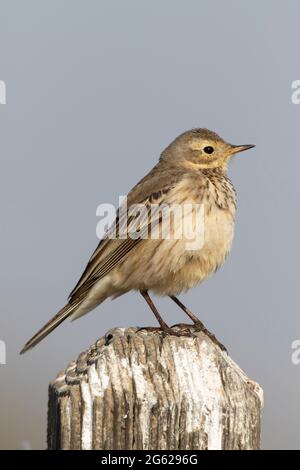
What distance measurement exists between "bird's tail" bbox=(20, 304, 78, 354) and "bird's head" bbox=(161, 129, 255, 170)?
2120 mm

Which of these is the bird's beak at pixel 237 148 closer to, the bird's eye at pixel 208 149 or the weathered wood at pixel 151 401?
the bird's eye at pixel 208 149

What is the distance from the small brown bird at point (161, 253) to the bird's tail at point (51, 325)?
0.04ft

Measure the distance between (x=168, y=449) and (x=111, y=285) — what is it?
3878mm

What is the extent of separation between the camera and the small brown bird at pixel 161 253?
6.85 metres

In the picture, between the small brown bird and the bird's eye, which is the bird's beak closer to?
the bird's eye

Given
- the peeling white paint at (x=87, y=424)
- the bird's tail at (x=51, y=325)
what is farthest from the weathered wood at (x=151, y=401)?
the bird's tail at (x=51, y=325)

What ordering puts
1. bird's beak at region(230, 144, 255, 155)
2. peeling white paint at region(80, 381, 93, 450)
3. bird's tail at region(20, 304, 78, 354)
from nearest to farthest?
1. peeling white paint at region(80, 381, 93, 450)
2. bird's tail at region(20, 304, 78, 354)
3. bird's beak at region(230, 144, 255, 155)

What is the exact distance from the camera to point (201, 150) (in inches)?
316

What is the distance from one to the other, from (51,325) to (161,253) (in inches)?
48.4

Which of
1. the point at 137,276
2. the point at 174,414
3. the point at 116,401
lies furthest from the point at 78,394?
the point at 137,276

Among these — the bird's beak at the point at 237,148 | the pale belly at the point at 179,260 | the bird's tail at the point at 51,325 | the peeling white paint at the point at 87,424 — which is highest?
the bird's beak at the point at 237,148

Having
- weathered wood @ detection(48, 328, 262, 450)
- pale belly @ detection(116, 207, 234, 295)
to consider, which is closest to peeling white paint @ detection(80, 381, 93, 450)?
weathered wood @ detection(48, 328, 262, 450)

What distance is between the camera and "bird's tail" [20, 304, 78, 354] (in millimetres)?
5781

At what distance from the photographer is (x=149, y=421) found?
326 centimetres
